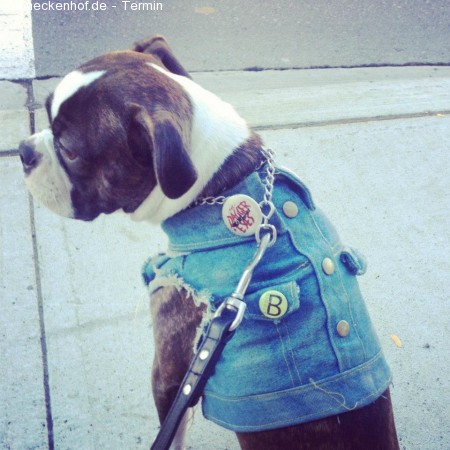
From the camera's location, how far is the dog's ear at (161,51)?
2.26 m

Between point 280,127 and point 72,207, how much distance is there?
2035 mm

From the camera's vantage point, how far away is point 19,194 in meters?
3.24

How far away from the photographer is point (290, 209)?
1.92m

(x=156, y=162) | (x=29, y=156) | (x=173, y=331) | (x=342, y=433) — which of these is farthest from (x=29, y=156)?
(x=342, y=433)

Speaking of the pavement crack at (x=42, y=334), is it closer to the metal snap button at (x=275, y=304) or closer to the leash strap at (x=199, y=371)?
the leash strap at (x=199, y=371)

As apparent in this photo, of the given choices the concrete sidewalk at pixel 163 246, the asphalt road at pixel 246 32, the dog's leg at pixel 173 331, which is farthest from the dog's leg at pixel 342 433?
the asphalt road at pixel 246 32

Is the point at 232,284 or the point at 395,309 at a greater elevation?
the point at 232,284

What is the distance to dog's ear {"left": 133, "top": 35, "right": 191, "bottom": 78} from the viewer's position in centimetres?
226

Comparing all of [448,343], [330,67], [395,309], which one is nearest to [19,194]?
[395,309]

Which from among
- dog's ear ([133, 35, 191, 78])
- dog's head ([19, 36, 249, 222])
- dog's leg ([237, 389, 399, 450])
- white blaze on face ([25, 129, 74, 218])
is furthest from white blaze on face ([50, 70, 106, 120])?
dog's leg ([237, 389, 399, 450])

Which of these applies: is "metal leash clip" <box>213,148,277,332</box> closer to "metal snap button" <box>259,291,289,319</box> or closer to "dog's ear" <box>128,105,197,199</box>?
"metal snap button" <box>259,291,289,319</box>

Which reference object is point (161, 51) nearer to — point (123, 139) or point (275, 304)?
point (123, 139)

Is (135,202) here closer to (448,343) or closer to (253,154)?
(253,154)

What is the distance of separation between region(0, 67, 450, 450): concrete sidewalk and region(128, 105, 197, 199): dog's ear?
1.16 metres
